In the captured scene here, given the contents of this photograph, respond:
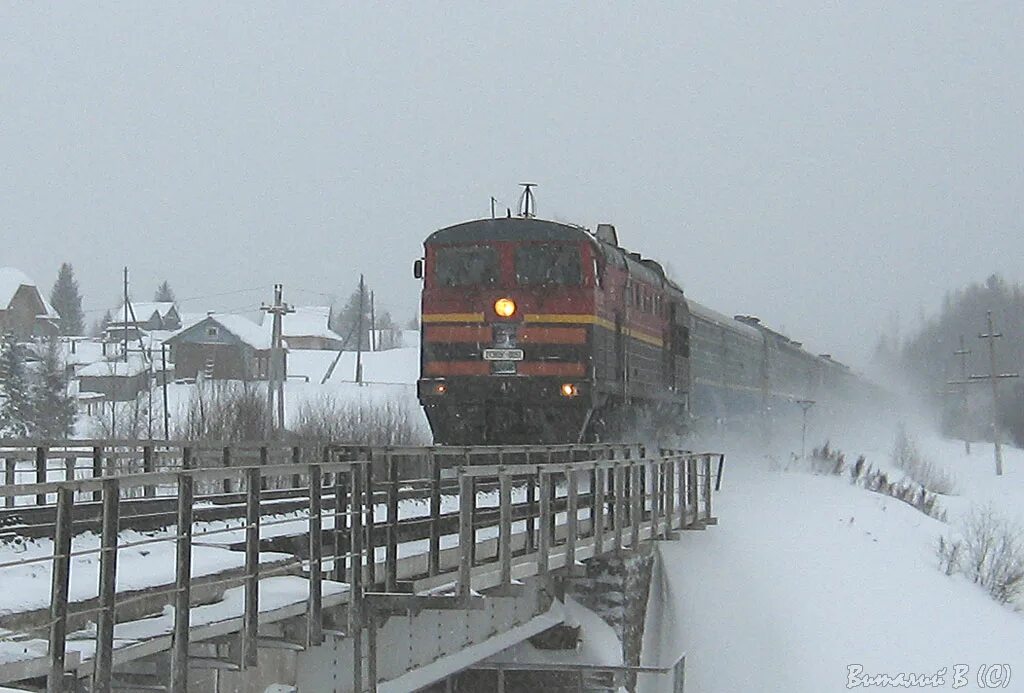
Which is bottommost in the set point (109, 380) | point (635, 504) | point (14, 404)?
point (635, 504)

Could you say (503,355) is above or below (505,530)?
above

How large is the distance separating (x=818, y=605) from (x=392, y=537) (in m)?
10.3

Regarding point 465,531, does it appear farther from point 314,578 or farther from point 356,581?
point 314,578

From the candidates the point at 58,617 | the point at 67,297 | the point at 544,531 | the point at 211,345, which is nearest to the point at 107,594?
the point at 58,617

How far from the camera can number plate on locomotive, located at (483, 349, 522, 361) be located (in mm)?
21422

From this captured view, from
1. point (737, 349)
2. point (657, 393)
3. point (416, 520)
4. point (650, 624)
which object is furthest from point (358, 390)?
point (416, 520)

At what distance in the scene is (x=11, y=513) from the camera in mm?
10625

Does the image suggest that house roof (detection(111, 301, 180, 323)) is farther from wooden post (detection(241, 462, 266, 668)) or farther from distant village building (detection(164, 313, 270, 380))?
wooden post (detection(241, 462, 266, 668))

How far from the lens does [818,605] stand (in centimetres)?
1897

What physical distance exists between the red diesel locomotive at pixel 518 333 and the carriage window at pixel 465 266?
0.02m

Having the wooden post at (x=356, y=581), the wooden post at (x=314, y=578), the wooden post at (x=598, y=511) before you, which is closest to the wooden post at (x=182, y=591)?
the wooden post at (x=314, y=578)

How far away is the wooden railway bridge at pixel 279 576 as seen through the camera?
21.6 ft

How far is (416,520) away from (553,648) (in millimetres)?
5583

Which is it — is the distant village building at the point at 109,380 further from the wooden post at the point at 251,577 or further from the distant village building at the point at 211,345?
the wooden post at the point at 251,577
